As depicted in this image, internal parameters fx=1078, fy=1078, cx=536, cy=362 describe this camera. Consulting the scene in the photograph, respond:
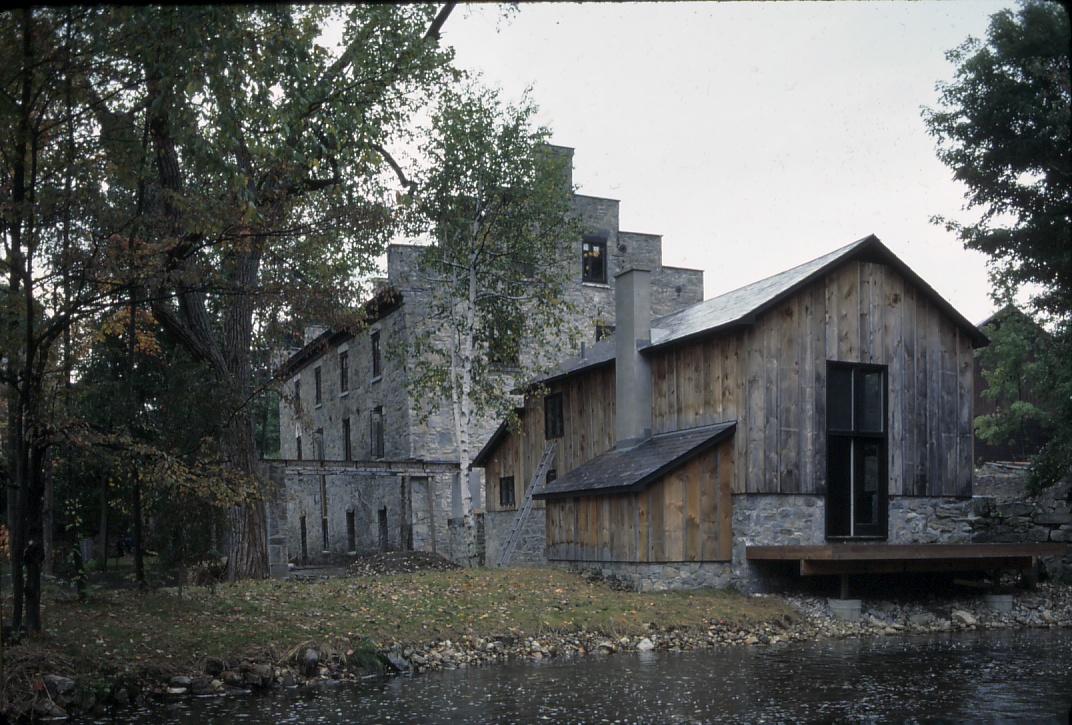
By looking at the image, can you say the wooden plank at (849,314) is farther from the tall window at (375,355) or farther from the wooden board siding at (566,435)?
the tall window at (375,355)

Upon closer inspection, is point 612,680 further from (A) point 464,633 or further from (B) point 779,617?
(B) point 779,617

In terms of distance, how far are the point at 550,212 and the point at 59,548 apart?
56.5 ft

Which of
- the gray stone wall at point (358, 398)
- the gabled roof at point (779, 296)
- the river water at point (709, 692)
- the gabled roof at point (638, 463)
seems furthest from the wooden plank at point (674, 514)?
the gray stone wall at point (358, 398)

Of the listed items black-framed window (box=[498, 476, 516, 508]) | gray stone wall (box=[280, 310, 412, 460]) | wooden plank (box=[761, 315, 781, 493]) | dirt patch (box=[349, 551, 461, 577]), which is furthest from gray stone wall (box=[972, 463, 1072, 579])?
gray stone wall (box=[280, 310, 412, 460])

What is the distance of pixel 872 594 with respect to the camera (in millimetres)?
19328

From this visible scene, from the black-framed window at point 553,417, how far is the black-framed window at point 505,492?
256cm

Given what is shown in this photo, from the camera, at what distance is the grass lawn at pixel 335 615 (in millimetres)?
12055

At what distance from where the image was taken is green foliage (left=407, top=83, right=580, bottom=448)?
25.3m

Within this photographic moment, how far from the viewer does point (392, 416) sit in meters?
33.4

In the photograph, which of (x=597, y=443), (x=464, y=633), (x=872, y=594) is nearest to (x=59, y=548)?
(x=597, y=443)

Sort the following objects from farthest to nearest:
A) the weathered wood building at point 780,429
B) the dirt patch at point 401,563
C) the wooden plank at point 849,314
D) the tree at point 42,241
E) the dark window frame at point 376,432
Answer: the dark window frame at point 376,432 < the dirt patch at point 401,563 < the wooden plank at point 849,314 < the weathered wood building at point 780,429 < the tree at point 42,241

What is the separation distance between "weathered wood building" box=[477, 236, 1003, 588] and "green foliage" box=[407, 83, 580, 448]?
4.83 meters

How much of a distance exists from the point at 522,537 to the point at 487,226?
7.97m

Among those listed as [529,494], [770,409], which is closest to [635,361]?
[770,409]
